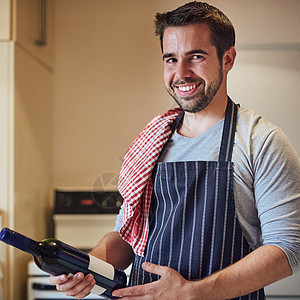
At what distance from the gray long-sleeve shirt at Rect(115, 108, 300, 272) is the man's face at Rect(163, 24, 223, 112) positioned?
0.26 feet

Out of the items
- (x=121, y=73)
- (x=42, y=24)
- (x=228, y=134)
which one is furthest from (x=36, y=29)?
(x=228, y=134)

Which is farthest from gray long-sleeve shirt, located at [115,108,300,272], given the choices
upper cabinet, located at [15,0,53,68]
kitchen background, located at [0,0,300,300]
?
upper cabinet, located at [15,0,53,68]

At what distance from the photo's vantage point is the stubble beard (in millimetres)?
920

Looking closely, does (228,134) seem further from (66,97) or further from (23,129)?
(66,97)

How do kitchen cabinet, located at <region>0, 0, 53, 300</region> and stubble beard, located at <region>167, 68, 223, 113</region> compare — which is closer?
stubble beard, located at <region>167, 68, 223, 113</region>

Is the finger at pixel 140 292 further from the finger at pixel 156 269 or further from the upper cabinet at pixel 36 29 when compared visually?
the upper cabinet at pixel 36 29

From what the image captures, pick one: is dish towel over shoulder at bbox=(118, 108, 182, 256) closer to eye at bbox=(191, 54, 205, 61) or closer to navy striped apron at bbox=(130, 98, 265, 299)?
navy striped apron at bbox=(130, 98, 265, 299)

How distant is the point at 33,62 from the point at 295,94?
1128 mm

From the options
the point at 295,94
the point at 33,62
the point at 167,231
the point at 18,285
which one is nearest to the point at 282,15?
the point at 295,94

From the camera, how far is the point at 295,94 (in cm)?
128

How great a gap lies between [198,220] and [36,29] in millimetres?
1407

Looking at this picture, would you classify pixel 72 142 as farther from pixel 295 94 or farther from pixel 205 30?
pixel 205 30

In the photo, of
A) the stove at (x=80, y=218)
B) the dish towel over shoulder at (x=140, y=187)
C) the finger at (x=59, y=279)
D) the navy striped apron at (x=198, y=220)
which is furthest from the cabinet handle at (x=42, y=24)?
the finger at (x=59, y=279)

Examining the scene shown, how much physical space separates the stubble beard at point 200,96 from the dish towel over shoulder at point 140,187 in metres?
0.10
